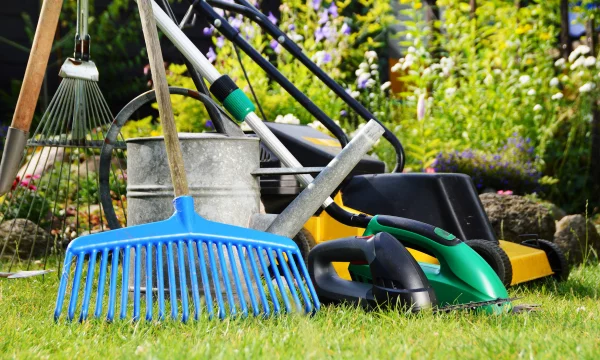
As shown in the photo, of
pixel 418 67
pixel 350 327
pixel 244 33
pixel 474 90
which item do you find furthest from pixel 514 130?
pixel 350 327

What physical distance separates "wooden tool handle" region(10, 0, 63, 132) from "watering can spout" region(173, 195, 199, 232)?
2.25 ft

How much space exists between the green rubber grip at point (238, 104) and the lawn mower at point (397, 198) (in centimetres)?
41

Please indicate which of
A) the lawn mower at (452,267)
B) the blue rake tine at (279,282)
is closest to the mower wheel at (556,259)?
the lawn mower at (452,267)

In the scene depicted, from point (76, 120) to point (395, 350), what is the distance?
1.74 metres

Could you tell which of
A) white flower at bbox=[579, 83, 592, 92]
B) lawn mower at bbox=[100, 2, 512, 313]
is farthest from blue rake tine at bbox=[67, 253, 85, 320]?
white flower at bbox=[579, 83, 592, 92]

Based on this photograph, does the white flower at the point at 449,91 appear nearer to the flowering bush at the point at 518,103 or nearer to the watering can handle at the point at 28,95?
the flowering bush at the point at 518,103

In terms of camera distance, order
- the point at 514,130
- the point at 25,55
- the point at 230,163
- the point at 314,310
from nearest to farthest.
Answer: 1. the point at 314,310
2. the point at 230,163
3. the point at 514,130
4. the point at 25,55

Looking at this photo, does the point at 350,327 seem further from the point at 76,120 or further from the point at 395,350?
the point at 76,120

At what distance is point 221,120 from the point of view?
2455 mm

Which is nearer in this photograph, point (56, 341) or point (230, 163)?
point (56, 341)

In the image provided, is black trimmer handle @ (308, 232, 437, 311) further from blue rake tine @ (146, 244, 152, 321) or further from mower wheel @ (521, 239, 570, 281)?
mower wheel @ (521, 239, 570, 281)

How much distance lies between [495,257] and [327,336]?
1001 millimetres

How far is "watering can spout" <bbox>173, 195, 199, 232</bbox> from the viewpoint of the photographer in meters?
1.98

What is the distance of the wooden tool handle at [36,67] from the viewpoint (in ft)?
7.74
